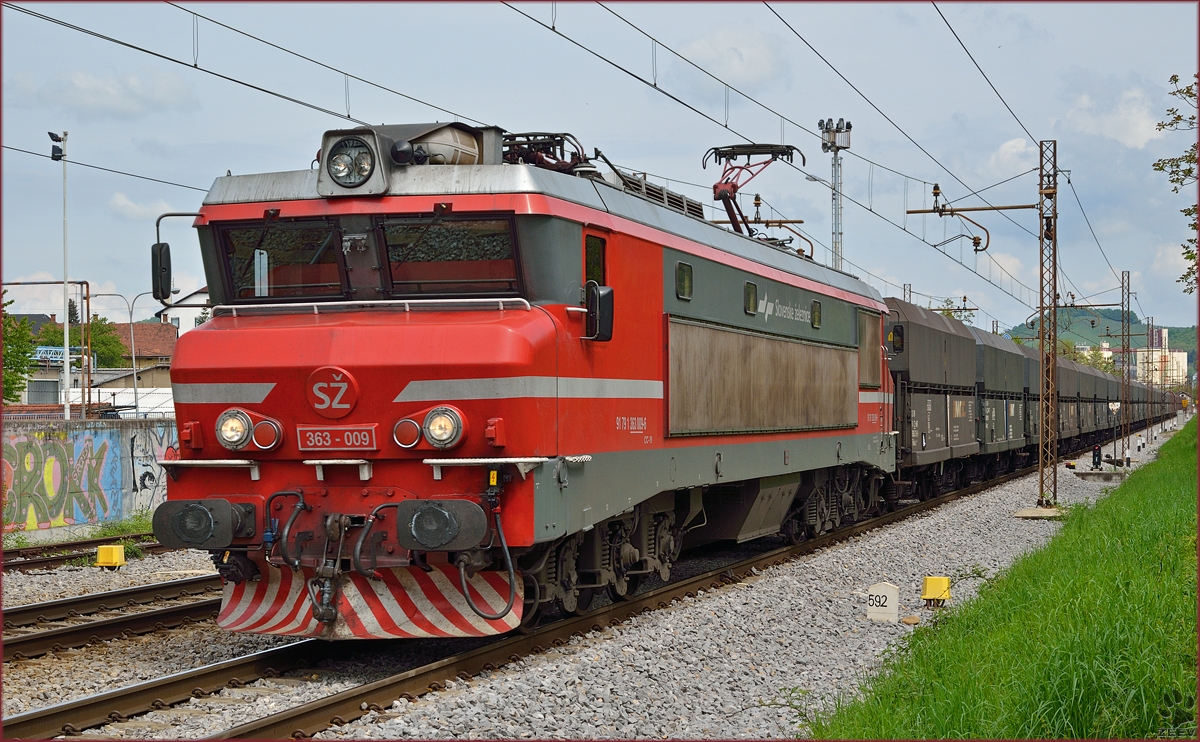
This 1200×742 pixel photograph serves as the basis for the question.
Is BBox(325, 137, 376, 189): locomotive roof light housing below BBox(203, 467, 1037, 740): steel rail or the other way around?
the other way around

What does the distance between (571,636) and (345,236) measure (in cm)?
383

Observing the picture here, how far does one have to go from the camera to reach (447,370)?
8430mm

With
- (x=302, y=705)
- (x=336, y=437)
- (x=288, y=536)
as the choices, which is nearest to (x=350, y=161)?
(x=336, y=437)

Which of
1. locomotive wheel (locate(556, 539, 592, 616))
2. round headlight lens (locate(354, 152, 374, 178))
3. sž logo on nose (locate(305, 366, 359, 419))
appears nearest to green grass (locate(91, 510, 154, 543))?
locomotive wheel (locate(556, 539, 592, 616))

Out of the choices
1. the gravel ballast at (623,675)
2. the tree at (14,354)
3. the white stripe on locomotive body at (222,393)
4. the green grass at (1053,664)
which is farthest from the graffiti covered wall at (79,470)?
the tree at (14,354)

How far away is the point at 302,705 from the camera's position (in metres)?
7.35

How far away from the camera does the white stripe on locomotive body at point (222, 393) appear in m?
8.77

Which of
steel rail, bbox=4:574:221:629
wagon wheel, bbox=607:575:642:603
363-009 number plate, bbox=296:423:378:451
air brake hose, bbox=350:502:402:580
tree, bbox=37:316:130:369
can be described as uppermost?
tree, bbox=37:316:130:369

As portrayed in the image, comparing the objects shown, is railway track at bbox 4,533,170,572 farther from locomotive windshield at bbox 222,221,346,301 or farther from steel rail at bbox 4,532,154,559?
locomotive windshield at bbox 222,221,346,301

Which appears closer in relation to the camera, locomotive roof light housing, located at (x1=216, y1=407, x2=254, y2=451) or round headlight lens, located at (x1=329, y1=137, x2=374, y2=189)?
locomotive roof light housing, located at (x1=216, y1=407, x2=254, y2=451)

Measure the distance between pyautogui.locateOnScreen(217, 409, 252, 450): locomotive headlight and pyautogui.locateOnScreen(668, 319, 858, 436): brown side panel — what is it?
4.08 m

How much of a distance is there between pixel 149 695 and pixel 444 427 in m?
2.62

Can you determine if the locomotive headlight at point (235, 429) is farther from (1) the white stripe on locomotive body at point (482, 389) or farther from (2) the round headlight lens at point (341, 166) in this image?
(2) the round headlight lens at point (341, 166)

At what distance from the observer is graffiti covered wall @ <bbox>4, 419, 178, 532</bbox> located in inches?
750
